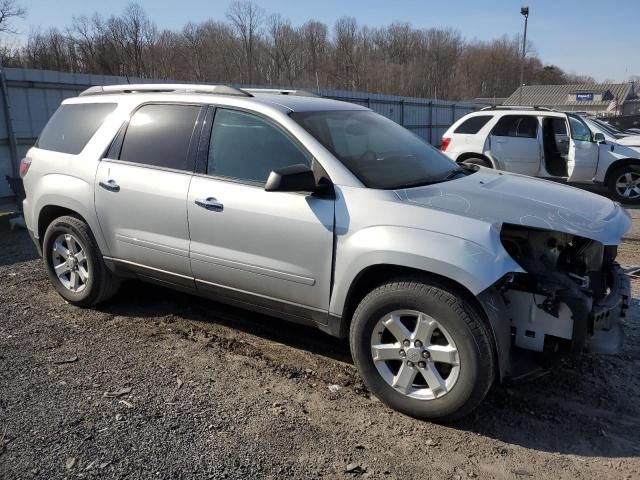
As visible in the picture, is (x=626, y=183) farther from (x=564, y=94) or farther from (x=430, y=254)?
(x=564, y=94)

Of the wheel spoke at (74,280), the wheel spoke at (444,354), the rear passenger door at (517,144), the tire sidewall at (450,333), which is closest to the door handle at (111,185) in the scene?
the wheel spoke at (74,280)

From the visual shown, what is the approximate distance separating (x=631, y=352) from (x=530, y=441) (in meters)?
1.54

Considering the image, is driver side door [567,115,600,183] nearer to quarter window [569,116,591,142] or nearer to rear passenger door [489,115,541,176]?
quarter window [569,116,591,142]

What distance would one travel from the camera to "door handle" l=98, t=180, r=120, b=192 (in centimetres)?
432

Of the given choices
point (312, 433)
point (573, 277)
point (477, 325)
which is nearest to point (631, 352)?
point (573, 277)

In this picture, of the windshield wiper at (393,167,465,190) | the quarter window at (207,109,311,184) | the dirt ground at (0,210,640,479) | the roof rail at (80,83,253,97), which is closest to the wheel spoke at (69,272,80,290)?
the dirt ground at (0,210,640,479)

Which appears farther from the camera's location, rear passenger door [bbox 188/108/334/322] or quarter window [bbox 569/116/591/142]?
quarter window [bbox 569/116/591/142]

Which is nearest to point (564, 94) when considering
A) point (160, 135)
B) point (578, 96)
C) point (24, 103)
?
point (578, 96)

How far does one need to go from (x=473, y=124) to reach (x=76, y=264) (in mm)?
8532

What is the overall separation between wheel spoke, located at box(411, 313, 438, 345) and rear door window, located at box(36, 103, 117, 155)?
3.14m

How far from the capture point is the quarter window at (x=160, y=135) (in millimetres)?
4105

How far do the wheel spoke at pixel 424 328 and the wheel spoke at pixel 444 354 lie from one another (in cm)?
5

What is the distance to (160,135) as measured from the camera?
13.9ft

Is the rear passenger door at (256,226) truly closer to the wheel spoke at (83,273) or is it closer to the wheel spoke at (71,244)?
the wheel spoke at (83,273)
